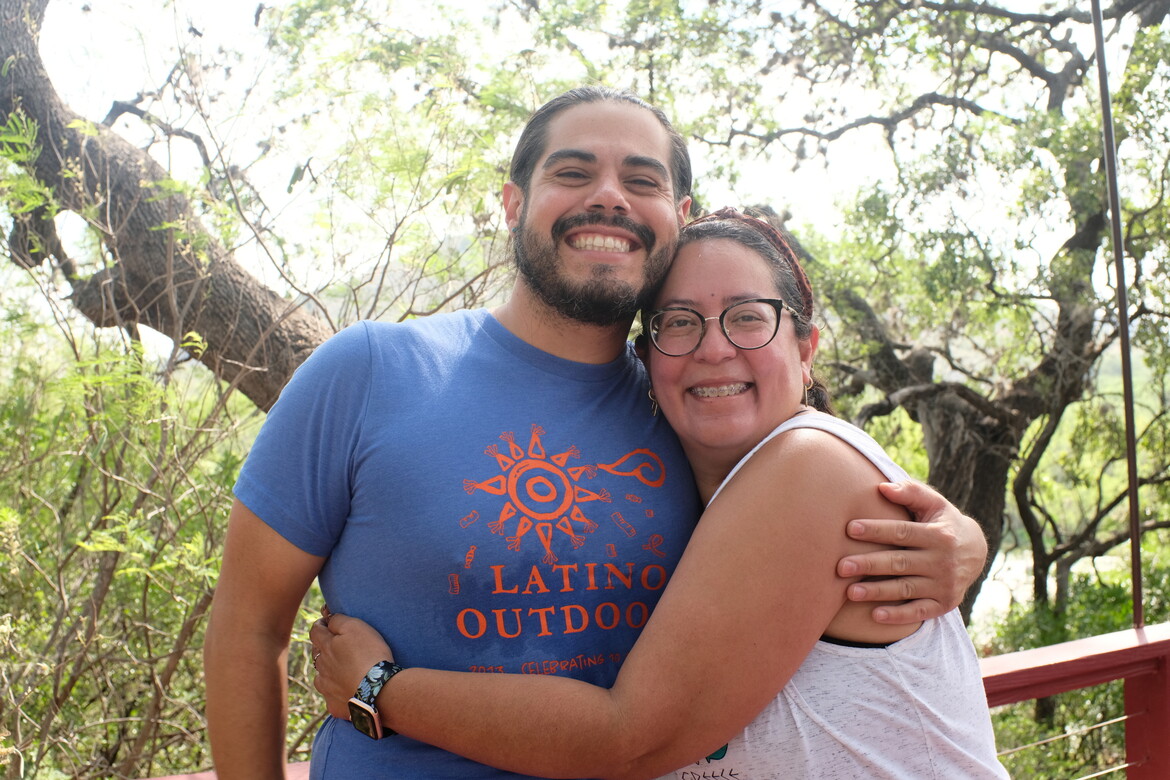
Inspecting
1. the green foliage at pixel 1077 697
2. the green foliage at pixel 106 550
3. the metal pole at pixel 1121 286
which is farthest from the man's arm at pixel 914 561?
the green foliage at pixel 1077 697

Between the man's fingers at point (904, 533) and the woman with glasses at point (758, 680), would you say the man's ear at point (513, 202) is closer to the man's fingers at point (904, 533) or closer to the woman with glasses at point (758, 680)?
the woman with glasses at point (758, 680)

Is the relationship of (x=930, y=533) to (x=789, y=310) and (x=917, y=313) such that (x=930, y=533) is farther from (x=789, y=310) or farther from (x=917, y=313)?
(x=917, y=313)

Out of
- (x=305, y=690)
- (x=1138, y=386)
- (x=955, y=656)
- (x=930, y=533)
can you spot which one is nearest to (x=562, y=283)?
(x=930, y=533)

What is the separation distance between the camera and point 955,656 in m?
1.47

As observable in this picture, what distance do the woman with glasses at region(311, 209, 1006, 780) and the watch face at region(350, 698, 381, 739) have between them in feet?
0.06

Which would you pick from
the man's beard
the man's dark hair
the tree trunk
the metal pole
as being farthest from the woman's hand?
the metal pole

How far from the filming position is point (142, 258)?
12.7 feet

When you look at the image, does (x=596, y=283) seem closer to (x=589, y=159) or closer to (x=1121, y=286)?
(x=589, y=159)

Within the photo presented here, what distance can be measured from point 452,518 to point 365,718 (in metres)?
0.34

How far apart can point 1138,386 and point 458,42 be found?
7.57m

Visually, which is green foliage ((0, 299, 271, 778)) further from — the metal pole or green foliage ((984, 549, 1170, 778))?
green foliage ((984, 549, 1170, 778))

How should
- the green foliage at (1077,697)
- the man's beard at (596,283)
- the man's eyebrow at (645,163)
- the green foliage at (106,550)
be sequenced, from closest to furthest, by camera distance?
the man's beard at (596,283)
the man's eyebrow at (645,163)
the green foliage at (106,550)
the green foliage at (1077,697)

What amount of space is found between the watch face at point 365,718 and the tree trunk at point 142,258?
7.91ft

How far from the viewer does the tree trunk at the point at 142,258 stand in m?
3.63
